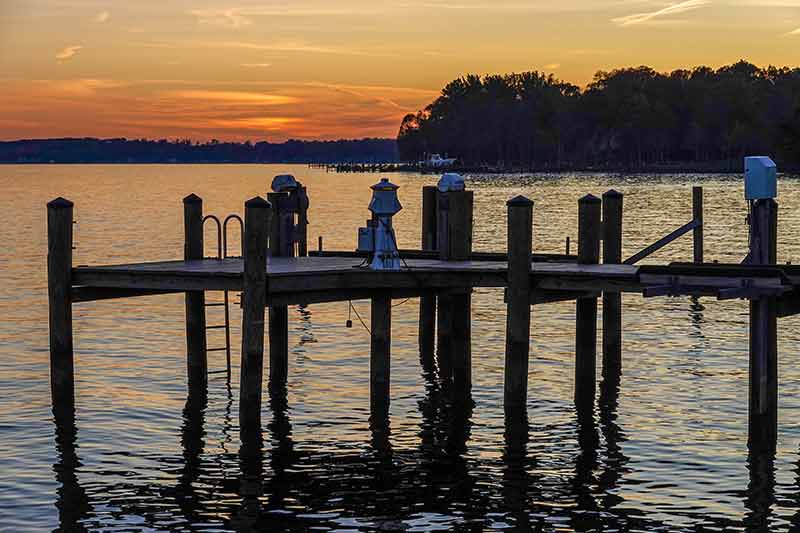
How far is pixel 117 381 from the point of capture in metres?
30.1

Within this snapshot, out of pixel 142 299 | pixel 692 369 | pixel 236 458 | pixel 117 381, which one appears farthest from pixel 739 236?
pixel 236 458

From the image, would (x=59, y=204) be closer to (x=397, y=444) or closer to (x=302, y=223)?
(x=302, y=223)

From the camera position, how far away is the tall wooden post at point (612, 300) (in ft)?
87.8

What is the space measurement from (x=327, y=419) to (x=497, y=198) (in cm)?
11494

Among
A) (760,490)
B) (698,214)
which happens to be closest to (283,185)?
(760,490)

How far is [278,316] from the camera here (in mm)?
28219

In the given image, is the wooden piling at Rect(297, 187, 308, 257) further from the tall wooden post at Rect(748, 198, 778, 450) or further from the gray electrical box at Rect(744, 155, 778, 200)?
the tall wooden post at Rect(748, 198, 778, 450)

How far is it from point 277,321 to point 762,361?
10.5 meters

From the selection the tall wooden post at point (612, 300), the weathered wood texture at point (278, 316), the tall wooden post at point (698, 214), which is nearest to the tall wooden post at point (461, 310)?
the tall wooden post at point (612, 300)

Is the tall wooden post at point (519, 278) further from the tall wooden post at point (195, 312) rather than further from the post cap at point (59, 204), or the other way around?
the post cap at point (59, 204)

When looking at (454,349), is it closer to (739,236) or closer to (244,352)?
(244,352)

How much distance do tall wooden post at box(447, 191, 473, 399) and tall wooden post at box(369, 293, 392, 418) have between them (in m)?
2.62

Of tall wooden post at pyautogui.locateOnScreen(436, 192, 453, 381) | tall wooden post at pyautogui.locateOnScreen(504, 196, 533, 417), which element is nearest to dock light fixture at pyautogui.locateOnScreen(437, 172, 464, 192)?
tall wooden post at pyautogui.locateOnScreen(436, 192, 453, 381)

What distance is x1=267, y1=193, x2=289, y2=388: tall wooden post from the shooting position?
2827 cm
